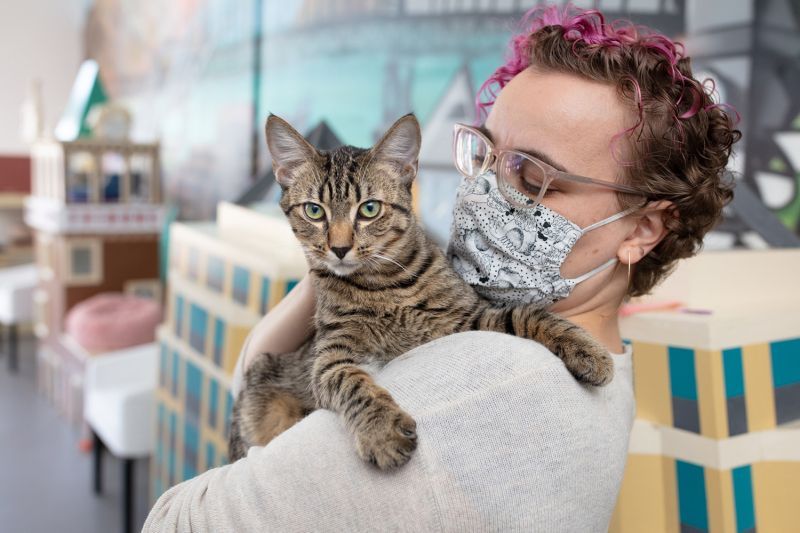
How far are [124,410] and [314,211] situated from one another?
203cm

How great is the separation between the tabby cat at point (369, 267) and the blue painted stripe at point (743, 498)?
47cm

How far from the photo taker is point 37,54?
23.2ft

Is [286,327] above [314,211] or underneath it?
underneath

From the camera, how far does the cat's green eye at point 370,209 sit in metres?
1.19

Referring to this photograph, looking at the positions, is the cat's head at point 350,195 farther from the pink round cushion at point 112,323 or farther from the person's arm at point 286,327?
the pink round cushion at point 112,323

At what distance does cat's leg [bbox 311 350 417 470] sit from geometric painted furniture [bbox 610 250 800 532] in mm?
607

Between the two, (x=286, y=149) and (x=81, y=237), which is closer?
(x=286, y=149)

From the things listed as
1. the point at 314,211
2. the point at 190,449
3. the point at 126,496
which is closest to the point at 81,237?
the point at 126,496

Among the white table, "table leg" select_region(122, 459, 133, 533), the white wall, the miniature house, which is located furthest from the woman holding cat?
the white wall

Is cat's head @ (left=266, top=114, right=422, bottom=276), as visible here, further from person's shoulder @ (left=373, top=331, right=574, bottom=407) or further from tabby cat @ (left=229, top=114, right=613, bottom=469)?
person's shoulder @ (left=373, top=331, right=574, bottom=407)

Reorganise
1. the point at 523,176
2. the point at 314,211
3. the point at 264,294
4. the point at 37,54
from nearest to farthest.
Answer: the point at 523,176, the point at 314,211, the point at 264,294, the point at 37,54

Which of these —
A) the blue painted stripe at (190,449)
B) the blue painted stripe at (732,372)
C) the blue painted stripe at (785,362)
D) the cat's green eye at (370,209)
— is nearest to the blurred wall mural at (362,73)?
the blue painted stripe at (785,362)

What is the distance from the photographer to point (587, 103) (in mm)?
1035

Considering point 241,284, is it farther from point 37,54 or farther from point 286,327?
point 37,54
